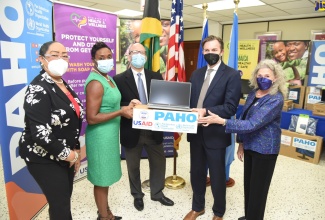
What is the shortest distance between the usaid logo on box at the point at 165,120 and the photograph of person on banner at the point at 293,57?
171 inches

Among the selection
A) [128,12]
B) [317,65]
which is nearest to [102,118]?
[317,65]

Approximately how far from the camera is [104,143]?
6.01 feet

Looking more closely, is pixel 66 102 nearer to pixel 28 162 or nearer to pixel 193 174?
pixel 28 162

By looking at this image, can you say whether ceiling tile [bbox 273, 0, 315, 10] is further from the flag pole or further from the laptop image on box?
the laptop image on box

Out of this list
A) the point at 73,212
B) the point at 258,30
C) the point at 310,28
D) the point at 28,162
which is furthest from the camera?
the point at 258,30

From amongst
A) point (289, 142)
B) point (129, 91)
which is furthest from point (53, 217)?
point (289, 142)

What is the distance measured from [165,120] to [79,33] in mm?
1589

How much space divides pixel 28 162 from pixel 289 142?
382 centimetres

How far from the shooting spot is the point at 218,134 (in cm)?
191

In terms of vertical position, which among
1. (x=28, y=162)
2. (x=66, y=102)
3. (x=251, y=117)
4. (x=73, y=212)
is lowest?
(x=73, y=212)

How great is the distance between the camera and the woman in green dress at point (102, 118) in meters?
1.75

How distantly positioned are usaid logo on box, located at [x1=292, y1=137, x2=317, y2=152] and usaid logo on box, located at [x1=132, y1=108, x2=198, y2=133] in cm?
285

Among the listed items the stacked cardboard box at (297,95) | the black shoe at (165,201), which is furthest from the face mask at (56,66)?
the stacked cardboard box at (297,95)

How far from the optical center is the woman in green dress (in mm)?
1745
